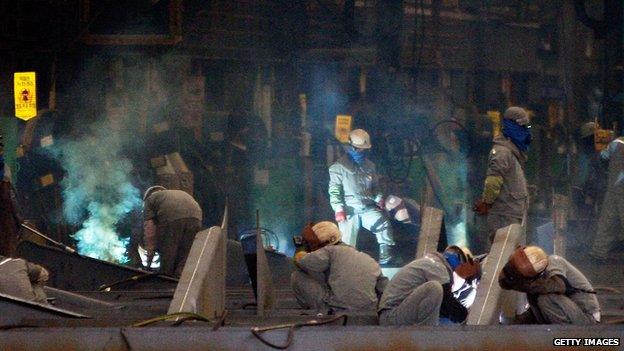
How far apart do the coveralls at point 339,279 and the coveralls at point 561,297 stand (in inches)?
88.5

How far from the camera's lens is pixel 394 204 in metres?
19.1

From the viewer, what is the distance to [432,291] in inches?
397

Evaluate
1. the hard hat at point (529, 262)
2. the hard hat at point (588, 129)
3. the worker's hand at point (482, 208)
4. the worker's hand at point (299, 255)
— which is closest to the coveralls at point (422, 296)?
the hard hat at point (529, 262)

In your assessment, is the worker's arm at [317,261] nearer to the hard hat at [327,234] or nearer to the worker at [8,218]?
the hard hat at [327,234]

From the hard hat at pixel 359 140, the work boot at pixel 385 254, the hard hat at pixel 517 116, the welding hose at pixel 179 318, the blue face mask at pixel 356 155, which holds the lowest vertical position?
the work boot at pixel 385 254

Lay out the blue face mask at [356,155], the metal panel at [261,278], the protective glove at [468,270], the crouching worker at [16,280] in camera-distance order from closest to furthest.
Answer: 1. the protective glove at [468,270]
2. the crouching worker at [16,280]
3. the metal panel at [261,278]
4. the blue face mask at [356,155]

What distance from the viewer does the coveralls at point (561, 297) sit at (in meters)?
9.51

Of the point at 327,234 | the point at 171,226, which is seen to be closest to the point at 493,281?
the point at 327,234

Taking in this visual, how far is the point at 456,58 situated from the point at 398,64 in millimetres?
1369

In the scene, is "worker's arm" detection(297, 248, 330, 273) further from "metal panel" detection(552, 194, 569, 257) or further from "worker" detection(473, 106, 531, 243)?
"metal panel" detection(552, 194, 569, 257)

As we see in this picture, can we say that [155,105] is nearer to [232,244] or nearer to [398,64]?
[398,64]

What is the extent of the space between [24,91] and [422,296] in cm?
1065

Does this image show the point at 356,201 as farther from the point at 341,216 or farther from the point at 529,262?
the point at 529,262

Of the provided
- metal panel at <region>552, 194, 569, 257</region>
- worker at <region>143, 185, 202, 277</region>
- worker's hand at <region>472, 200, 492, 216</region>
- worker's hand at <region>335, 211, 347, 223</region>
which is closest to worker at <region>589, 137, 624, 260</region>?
metal panel at <region>552, 194, 569, 257</region>
